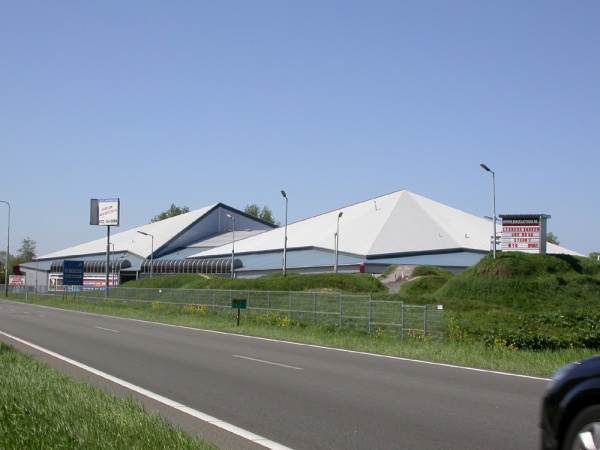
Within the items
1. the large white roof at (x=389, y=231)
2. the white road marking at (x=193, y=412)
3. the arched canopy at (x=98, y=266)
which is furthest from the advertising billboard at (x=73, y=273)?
the white road marking at (x=193, y=412)

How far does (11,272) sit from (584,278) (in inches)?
5486

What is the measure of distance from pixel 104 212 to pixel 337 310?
52.3 m

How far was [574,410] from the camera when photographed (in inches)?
222

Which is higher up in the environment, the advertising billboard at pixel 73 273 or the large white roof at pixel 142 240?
the large white roof at pixel 142 240

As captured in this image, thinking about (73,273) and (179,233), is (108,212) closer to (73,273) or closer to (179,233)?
(73,273)

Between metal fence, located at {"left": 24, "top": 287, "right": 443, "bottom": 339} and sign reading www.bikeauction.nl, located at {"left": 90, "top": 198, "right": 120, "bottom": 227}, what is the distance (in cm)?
3208

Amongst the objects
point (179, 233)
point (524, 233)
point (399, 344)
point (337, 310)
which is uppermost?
point (179, 233)

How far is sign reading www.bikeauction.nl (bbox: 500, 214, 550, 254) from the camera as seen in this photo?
150 ft

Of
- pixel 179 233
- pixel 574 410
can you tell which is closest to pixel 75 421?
pixel 574 410

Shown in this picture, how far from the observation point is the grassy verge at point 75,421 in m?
7.66

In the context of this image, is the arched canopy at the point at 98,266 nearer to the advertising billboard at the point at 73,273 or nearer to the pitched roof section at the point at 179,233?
the pitched roof section at the point at 179,233

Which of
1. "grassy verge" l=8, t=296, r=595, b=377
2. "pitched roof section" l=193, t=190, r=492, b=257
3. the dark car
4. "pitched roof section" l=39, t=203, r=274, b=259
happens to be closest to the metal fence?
"grassy verge" l=8, t=296, r=595, b=377

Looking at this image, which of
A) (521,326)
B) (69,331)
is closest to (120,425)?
(521,326)

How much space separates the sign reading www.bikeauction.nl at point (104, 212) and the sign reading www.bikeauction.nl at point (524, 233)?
4551cm
